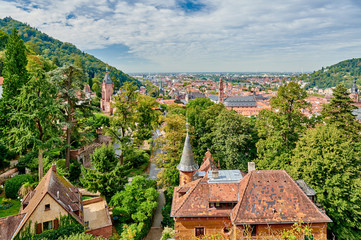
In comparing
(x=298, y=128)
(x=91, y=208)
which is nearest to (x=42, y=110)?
(x=91, y=208)

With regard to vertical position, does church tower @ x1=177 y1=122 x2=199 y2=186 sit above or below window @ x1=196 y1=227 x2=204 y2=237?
above

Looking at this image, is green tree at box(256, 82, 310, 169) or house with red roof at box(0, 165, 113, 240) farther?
green tree at box(256, 82, 310, 169)

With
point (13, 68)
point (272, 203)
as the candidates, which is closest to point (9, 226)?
point (272, 203)

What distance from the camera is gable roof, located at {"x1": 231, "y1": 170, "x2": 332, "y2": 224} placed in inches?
572

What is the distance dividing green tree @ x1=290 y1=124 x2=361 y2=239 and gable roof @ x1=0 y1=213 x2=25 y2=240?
22.7 metres

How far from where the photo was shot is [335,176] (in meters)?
19.0

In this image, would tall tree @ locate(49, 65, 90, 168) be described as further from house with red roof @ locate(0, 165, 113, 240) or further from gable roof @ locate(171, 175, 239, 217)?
gable roof @ locate(171, 175, 239, 217)

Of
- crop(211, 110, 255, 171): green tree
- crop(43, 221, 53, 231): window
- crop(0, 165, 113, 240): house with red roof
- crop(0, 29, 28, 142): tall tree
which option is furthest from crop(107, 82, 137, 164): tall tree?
crop(43, 221, 53, 231): window

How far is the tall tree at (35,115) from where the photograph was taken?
842 inches

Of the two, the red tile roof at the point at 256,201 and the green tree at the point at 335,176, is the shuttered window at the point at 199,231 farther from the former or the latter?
the green tree at the point at 335,176

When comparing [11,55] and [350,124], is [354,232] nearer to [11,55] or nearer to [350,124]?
[350,124]

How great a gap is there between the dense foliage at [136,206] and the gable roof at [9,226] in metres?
7.06

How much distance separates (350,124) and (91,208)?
2909 centimetres

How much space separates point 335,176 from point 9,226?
24.9 m
